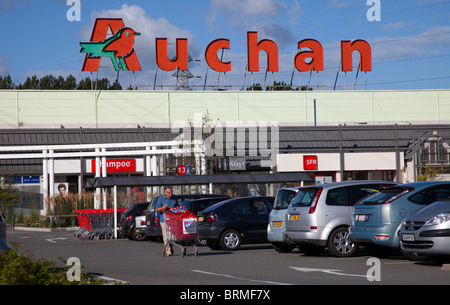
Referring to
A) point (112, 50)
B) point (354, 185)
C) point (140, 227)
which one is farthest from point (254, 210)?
point (112, 50)

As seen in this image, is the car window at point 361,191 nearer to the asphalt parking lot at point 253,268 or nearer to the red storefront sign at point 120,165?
the asphalt parking lot at point 253,268

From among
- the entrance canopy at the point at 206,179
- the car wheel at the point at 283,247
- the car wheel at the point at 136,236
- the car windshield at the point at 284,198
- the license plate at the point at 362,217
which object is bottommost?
the car wheel at the point at 136,236

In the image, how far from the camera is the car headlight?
1264cm

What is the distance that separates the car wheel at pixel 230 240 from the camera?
62.5ft

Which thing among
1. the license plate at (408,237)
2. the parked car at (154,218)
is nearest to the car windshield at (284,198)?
the license plate at (408,237)

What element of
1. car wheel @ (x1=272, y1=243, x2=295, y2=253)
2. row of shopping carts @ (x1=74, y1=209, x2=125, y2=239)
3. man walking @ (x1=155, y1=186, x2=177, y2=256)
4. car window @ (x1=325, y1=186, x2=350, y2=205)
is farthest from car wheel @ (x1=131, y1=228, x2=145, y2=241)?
car window @ (x1=325, y1=186, x2=350, y2=205)

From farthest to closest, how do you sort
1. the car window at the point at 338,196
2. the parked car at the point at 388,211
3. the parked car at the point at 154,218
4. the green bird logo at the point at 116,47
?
the green bird logo at the point at 116,47 < the parked car at the point at 154,218 < the car window at the point at 338,196 < the parked car at the point at 388,211

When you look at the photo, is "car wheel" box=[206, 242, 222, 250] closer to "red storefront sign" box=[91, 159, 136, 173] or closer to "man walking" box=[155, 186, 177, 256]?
"man walking" box=[155, 186, 177, 256]

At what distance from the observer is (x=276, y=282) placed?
11.3 meters

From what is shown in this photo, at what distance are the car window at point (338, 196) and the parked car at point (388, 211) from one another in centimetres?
94

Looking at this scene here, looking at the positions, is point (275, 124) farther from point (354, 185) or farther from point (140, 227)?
point (354, 185)

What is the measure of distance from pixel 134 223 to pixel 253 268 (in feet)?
39.8

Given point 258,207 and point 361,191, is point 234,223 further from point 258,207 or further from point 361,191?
point 361,191

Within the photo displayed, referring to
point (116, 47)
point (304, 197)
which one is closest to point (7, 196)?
point (304, 197)
